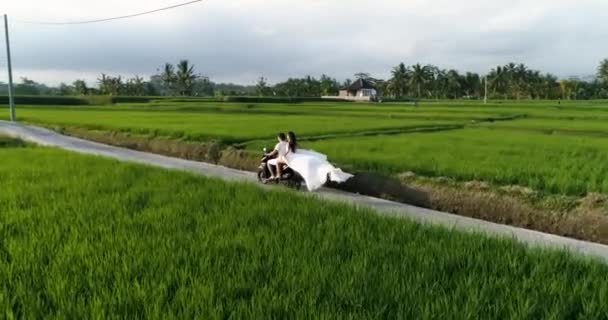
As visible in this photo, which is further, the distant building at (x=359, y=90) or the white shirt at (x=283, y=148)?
the distant building at (x=359, y=90)

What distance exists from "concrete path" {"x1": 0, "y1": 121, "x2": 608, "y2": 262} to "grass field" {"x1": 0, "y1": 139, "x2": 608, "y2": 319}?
0.78 m

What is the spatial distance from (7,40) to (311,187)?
815 inches

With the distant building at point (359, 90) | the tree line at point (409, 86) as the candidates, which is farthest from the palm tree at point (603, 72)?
the distant building at point (359, 90)

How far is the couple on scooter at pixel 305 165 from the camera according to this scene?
24.4ft

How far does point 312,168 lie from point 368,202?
101 cm

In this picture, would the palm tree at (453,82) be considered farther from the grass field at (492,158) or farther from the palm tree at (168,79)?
the grass field at (492,158)

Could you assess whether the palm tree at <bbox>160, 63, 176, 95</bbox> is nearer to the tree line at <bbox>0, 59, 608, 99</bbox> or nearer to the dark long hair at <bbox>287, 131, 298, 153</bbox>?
the tree line at <bbox>0, 59, 608, 99</bbox>

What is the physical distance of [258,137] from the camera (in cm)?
1359

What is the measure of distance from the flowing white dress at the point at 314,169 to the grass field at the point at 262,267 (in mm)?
1950

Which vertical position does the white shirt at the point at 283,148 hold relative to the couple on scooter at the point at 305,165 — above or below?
above

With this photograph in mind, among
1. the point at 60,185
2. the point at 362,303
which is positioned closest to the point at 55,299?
the point at 362,303

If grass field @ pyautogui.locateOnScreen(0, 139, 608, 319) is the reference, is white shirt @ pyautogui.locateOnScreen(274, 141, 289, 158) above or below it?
above

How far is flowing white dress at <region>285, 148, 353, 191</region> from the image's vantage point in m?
7.37

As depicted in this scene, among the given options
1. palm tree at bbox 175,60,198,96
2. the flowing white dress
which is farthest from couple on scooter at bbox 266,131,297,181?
palm tree at bbox 175,60,198,96
